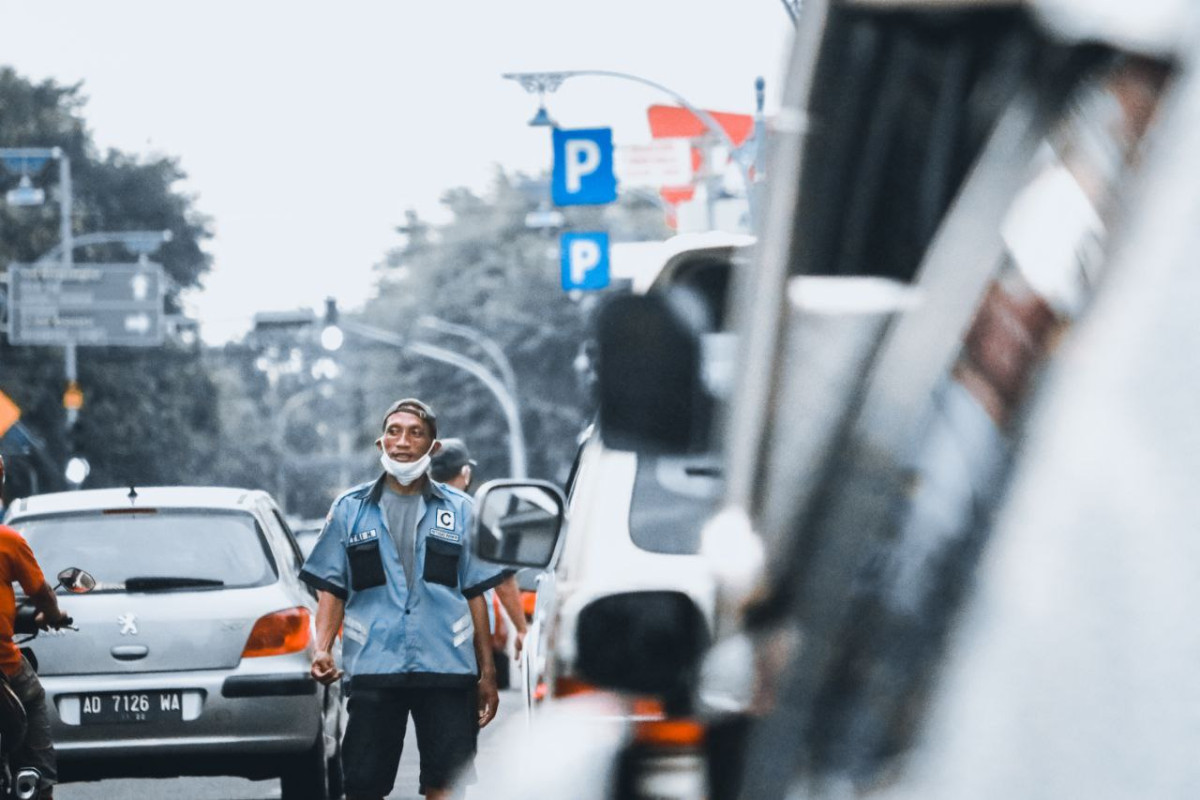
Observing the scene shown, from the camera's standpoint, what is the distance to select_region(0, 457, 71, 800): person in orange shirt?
363 inches

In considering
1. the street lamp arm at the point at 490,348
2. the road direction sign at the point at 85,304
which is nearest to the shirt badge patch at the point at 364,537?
the road direction sign at the point at 85,304

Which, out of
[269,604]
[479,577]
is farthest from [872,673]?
[269,604]

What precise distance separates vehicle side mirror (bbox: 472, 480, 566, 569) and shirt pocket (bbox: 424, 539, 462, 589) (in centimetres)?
143

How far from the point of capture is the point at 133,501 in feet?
36.5

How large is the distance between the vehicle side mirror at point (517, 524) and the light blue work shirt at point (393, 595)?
146 centimetres

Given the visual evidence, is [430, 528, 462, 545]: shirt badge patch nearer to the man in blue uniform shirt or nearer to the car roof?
the man in blue uniform shirt

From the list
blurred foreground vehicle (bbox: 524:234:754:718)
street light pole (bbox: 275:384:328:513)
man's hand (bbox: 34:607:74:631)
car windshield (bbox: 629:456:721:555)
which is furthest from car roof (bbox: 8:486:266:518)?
street light pole (bbox: 275:384:328:513)

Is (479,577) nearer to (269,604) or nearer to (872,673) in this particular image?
(269,604)

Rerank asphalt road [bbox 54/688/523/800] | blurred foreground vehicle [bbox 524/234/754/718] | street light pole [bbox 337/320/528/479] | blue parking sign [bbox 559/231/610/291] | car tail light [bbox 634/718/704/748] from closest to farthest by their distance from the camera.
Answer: car tail light [bbox 634/718/704/748]
blurred foreground vehicle [bbox 524/234/754/718]
asphalt road [bbox 54/688/523/800]
blue parking sign [bbox 559/231/610/291]
street light pole [bbox 337/320/528/479]

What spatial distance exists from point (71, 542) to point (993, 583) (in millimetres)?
9878

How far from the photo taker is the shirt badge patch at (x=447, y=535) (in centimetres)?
762

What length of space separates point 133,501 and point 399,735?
3.88m

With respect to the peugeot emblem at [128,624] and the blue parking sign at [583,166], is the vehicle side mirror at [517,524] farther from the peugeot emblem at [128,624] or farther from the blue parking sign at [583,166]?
the blue parking sign at [583,166]

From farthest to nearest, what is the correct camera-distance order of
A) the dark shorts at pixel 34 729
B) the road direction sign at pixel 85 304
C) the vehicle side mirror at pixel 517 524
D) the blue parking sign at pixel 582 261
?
the road direction sign at pixel 85 304 → the blue parking sign at pixel 582 261 → the dark shorts at pixel 34 729 → the vehicle side mirror at pixel 517 524
